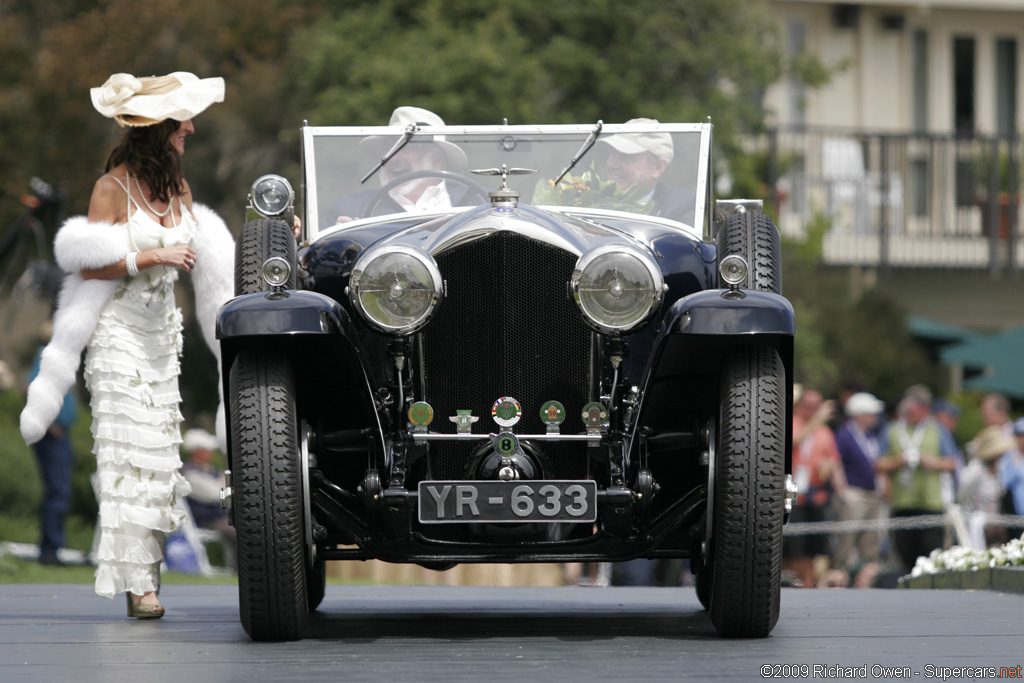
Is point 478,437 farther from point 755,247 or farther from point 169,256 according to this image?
point 169,256

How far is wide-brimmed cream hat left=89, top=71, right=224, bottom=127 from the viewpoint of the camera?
7051 millimetres

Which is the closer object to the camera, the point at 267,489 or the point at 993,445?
the point at 267,489

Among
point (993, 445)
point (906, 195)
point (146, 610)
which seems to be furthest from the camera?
point (906, 195)

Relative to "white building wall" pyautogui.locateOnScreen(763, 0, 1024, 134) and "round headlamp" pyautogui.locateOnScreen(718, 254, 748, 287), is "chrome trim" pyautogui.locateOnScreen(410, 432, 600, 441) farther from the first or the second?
"white building wall" pyautogui.locateOnScreen(763, 0, 1024, 134)

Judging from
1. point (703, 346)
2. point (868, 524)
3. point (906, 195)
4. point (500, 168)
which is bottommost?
point (868, 524)

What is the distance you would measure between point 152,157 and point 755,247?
2647 mm

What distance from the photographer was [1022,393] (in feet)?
67.4

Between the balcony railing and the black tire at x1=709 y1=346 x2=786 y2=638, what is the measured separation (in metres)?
21.0

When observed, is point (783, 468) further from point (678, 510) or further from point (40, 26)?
point (40, 26)

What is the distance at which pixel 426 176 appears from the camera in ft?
22.7

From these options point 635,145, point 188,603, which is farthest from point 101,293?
point 635,145

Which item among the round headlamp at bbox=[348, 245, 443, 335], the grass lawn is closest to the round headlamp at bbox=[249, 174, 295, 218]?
the round headlamp at bbox=[348, 245, 443, 335]

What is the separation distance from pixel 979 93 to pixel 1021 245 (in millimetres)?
3435

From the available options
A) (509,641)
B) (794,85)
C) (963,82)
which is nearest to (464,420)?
(509,641)
